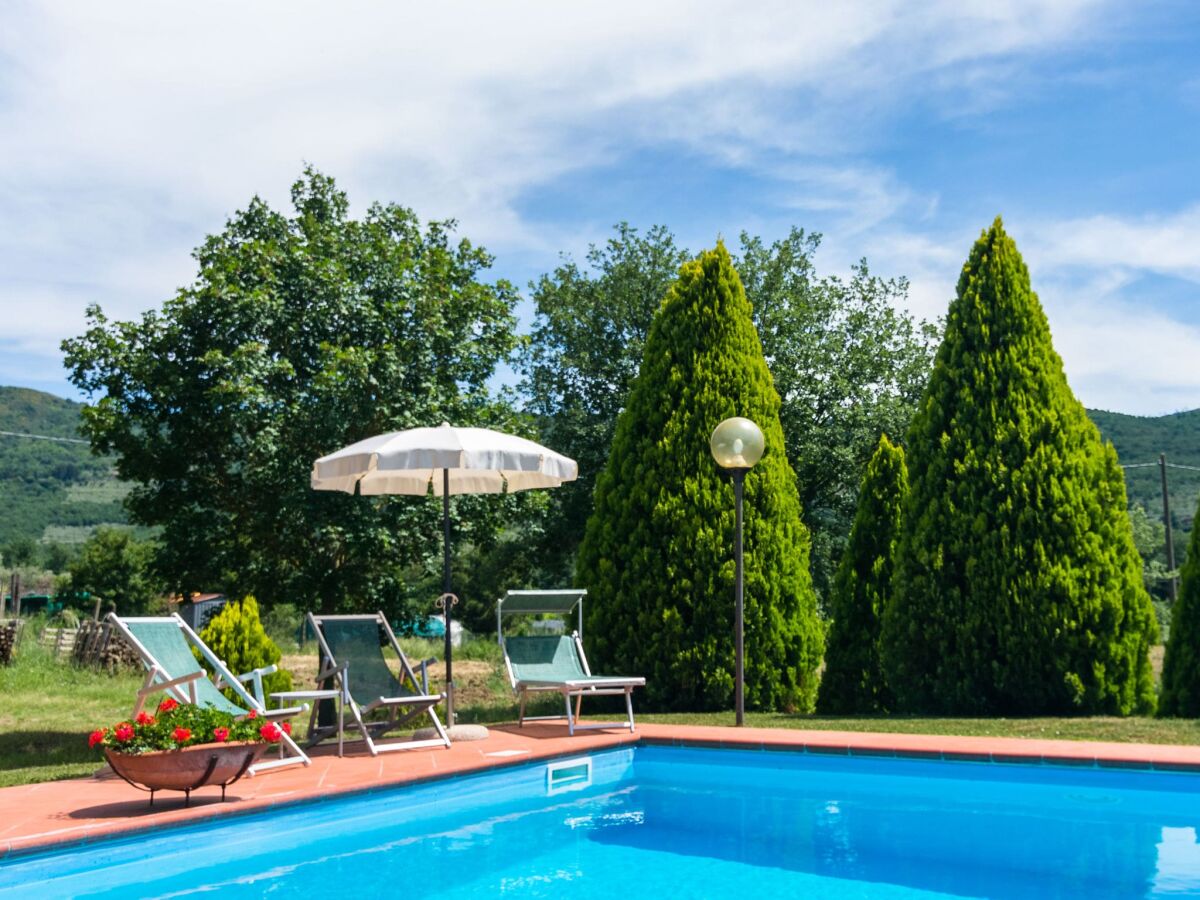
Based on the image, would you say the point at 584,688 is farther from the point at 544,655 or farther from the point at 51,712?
the point at 51,712

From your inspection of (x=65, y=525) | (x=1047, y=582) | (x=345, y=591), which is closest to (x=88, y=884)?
(x=345, y=591)

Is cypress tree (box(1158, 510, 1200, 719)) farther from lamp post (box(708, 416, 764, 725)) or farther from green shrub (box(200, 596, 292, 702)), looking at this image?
green shrub (box(200, 596, 292, 702))

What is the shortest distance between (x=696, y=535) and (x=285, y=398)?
4651mm

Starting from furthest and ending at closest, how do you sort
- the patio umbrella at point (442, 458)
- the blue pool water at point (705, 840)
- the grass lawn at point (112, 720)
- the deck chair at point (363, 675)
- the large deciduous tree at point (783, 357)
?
A: the large deciduous tree at point (783, 357), the grass lawn at point (112, 720), the patio umbrella at point (442, 458), the deck chair at point (363, 675), the blue pool water at point (705, 840)

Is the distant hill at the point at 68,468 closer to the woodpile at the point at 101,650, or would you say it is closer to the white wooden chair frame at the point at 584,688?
the woodpile at the point at 101,650

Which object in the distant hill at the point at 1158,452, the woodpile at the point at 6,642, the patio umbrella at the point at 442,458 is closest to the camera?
the patio umbrella at the point at 442,458

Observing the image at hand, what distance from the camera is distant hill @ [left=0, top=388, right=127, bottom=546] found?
45.8 meters

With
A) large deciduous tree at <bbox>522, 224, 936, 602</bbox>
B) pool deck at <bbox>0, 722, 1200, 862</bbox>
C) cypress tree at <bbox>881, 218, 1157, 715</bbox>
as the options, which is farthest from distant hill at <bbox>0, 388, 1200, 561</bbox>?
pool deck at <bbox>0, 722, 1200, 862</bbox>

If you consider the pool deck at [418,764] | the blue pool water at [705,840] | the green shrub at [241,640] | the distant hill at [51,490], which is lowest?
the blue pool water at [705,840]

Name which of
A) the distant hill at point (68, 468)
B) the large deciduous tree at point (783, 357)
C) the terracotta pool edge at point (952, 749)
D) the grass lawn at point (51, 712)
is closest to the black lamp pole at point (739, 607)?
the terracotta pool edge at point (952, 749)

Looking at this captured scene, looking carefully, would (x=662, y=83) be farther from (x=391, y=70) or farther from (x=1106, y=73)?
(x=1106, y=73)

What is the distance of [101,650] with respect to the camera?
59.1 ft

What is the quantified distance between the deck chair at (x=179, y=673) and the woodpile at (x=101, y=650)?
1156 cm

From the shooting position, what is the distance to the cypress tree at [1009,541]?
9.74 m
